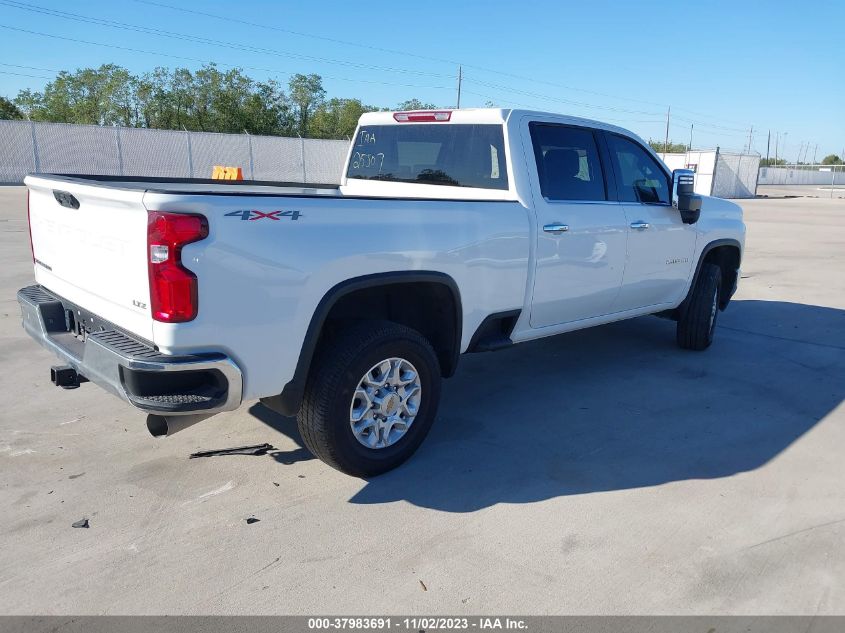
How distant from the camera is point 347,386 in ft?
11.3

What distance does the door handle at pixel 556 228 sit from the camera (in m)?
4.41

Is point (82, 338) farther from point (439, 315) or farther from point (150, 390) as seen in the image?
point (439, 315)

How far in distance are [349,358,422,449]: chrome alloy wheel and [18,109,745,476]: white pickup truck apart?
0.04ft

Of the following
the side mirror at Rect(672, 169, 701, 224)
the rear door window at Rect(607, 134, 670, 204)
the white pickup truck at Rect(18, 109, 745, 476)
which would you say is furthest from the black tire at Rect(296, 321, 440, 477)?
the side mirror at Rect(672, 169, 701, 224)

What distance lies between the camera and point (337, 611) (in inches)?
106

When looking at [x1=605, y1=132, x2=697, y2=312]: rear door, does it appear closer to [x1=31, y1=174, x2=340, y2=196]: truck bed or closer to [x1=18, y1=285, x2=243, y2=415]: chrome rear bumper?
[x1=31, y1=174, x2=340, y2=196]: truck bed

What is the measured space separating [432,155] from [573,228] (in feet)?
3.79

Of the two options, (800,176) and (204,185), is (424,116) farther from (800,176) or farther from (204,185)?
(800,176)

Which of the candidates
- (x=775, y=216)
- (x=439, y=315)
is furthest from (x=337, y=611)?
(x=775, y=216)

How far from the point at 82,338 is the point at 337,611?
78.0 inches

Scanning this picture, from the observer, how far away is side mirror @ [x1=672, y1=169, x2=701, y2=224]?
18.2 feet

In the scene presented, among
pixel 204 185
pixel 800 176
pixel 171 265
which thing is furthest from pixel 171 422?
pixel 800 176

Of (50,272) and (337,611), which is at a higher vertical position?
(50,272)

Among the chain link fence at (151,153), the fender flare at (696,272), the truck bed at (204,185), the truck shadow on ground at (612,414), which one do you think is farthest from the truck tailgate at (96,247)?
the chain link fence at (151,153)
